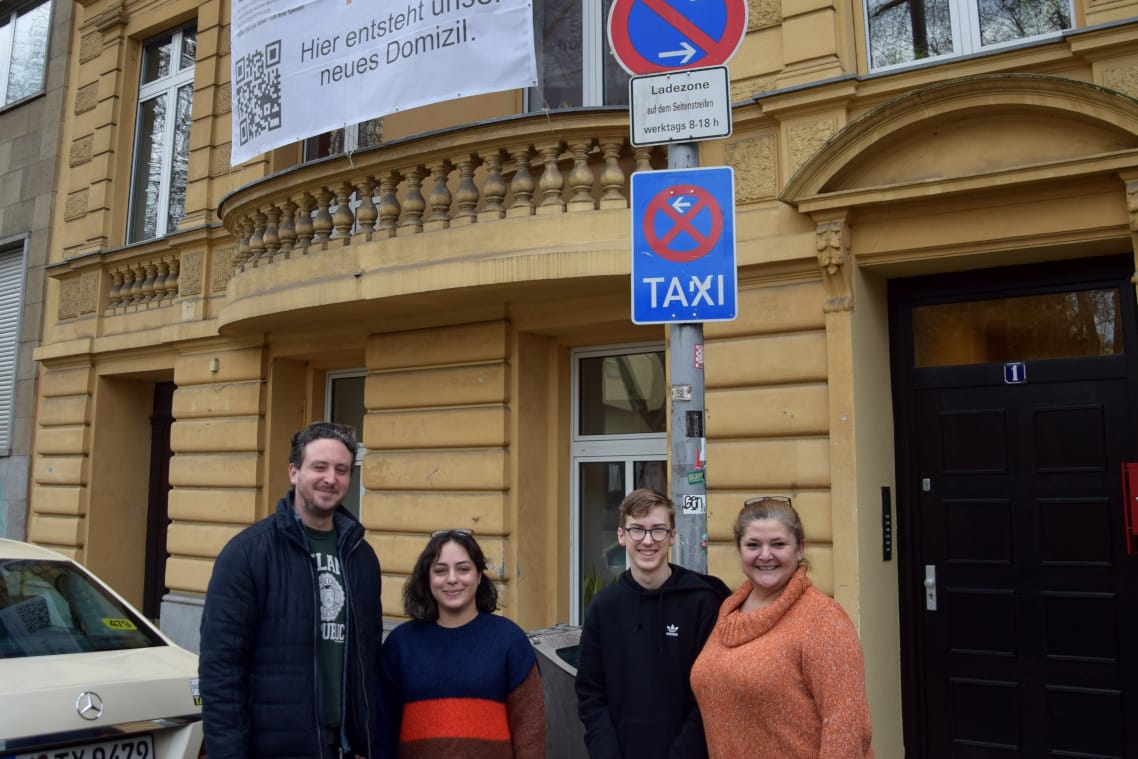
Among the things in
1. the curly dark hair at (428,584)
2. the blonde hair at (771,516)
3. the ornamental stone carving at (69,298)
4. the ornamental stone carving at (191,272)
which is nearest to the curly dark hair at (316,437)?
the curly dark hair at (428,584)

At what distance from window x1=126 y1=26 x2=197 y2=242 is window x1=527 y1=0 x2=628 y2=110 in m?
4.70

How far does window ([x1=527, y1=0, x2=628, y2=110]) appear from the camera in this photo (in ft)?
25.0

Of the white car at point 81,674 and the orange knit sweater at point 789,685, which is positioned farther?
the white car at point 81,674

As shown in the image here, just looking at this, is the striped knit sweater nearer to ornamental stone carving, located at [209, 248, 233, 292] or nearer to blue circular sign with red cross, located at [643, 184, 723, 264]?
blue circular sign with red cross, located at [643, 184, 723, 264]

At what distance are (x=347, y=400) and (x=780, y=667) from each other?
7270 millimetres

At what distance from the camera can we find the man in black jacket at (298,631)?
280cm

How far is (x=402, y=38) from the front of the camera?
7168mm

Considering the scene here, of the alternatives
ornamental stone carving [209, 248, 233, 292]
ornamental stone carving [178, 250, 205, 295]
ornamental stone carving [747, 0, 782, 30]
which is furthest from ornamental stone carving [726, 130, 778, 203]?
ornamental stone carving [178, 250, 205, 295]

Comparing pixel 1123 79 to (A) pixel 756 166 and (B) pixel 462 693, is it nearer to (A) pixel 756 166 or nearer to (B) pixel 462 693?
(A) pixel 756 166

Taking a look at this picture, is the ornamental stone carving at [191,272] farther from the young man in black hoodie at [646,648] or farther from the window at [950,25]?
the young man in black hoodie at [646,648]

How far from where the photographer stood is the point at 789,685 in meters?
2.52

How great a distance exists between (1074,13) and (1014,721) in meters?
4.24

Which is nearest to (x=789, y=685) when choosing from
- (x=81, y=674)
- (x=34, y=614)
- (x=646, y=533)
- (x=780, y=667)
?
(x=780, y=667)

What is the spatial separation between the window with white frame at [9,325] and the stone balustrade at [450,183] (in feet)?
17.7
